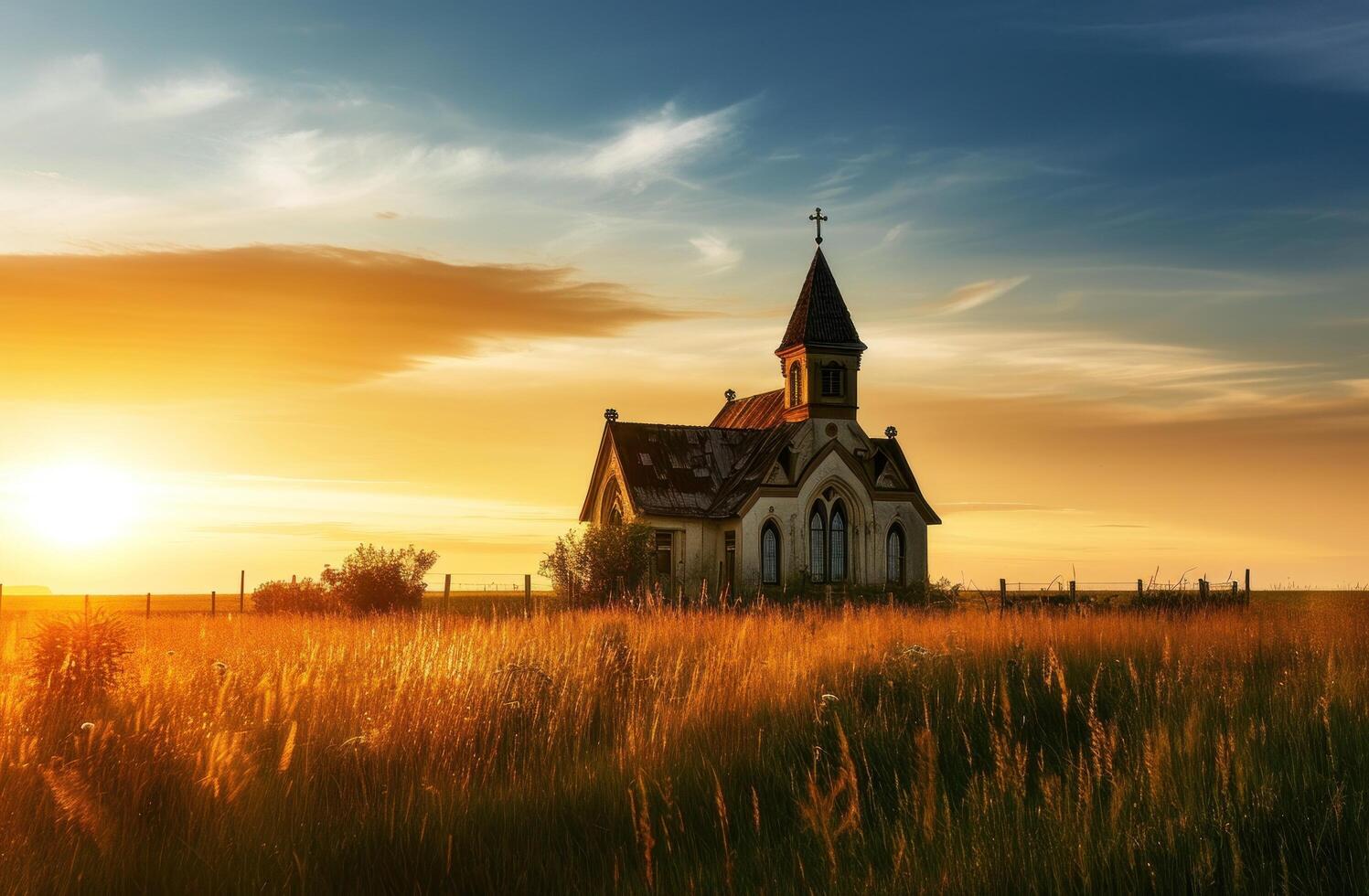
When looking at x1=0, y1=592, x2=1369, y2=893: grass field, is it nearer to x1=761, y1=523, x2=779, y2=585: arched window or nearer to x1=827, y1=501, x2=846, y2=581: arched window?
x1=761, y1=523, x2=779, y2=585: arched window

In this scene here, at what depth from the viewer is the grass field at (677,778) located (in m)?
5.88

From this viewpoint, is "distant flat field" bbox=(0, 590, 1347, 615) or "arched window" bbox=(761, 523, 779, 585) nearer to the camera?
"distant flat field" bbox=(0, 590, 1347, 615)

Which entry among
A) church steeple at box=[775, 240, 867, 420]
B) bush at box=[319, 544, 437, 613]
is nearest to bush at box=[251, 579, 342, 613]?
bush at box=[319, 544, 437, 613]

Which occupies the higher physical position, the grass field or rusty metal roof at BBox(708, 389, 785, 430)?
rusty metal roof at BBox(708, 389, 785, 430)

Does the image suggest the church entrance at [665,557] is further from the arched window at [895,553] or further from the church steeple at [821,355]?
the arched window at [895,553]

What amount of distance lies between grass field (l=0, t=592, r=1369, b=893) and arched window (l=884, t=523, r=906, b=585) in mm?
29423

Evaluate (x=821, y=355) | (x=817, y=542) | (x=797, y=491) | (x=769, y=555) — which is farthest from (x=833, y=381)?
(x=769, y=555)

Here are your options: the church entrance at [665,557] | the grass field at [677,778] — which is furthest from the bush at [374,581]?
the grass field at [677,778]

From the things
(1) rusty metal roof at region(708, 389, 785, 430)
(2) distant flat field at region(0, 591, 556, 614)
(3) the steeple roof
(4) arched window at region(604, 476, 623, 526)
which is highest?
(3) the steeple roof

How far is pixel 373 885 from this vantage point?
6.22 meters

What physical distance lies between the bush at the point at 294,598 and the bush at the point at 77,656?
2580 cm

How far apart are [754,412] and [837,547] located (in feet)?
29.7

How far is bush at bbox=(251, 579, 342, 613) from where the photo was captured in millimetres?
36812

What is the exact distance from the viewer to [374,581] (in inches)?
1426
